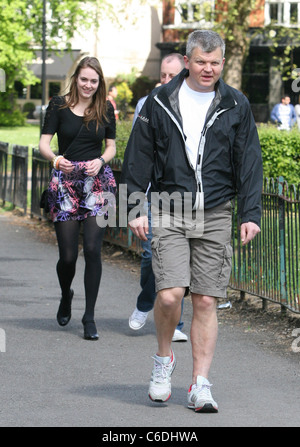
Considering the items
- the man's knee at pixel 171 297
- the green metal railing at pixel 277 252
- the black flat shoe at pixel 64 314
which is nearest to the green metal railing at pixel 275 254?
the green metal railing at pixel 277 252

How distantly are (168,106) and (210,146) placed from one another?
0.31m

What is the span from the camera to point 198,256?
5.42m

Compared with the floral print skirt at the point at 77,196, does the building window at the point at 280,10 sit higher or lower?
higher

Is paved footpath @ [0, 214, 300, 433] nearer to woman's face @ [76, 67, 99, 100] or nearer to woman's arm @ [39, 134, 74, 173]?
woman's arm @ [39, 134, 74, 173]

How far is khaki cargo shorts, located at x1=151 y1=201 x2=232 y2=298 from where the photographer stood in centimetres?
534

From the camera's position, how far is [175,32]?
147ft

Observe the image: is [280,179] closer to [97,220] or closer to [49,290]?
[97,220]

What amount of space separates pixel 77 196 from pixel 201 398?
251 cm

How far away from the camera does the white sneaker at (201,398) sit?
5.21 m

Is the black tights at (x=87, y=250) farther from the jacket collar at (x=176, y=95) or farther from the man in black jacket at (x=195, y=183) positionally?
the jacket collar at (x=176, y=95)

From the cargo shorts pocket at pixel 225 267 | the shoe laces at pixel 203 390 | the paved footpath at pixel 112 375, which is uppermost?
the cargo shorts pocket at pixel 225 267

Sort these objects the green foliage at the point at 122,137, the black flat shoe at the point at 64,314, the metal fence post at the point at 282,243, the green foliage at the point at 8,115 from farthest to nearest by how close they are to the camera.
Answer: the green foliage at the point at 8,115, the green foliage at the point at 122,137, the metal fence post at the point at 282,243, the black flat shoe at the point at 64,314

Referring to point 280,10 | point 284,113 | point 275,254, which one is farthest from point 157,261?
point 280,10

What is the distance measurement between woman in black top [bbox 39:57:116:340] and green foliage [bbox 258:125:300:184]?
23.7 ft
